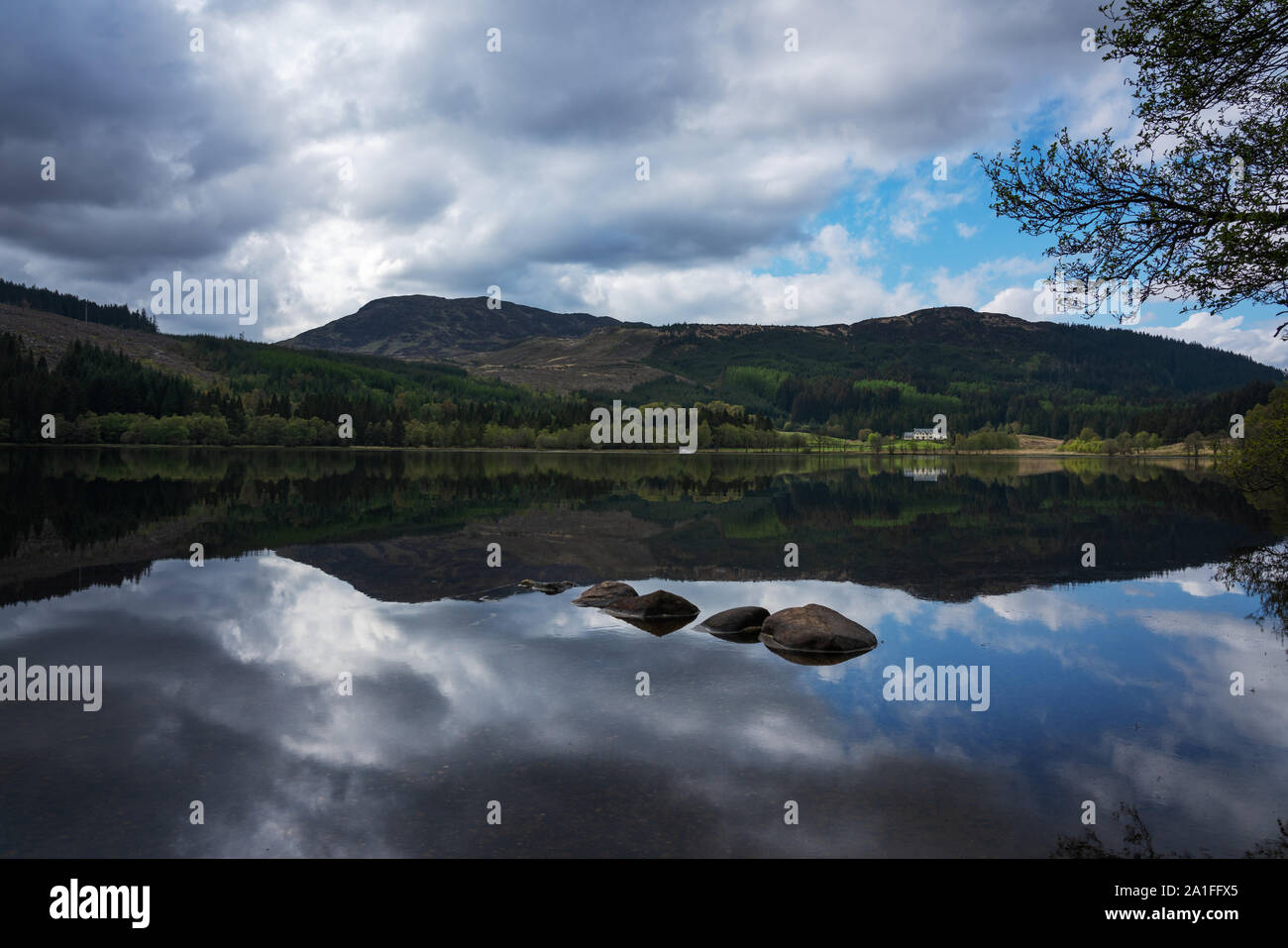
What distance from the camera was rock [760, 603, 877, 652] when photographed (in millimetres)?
21328

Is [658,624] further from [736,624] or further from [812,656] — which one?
[812,656]

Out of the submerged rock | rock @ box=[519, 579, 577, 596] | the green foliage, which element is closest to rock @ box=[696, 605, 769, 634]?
the submerged rock

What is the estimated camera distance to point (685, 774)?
12.8m

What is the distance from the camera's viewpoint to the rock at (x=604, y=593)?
27.2 metres

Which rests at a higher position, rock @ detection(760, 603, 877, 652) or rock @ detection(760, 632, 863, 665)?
rock @ detection(760, 603, 877, 652)

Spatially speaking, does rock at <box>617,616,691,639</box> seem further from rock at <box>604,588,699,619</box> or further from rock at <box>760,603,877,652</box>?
rock at <box>760,603,877,652</box>

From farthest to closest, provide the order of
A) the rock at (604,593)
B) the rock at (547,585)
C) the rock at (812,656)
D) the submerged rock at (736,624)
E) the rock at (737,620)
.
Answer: the rock at (547,585)
the rock at (604,593)
the rock at (737,620)
the submerged rock at (736,624)
the rock at (812,656)

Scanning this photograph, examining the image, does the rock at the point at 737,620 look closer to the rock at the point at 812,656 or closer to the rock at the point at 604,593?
the rock at the point at 812,656

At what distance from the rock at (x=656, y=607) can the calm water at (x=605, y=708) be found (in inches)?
40.9

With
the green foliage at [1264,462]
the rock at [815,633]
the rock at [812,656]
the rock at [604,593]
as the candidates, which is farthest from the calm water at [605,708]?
the green foliage at [1264,462]

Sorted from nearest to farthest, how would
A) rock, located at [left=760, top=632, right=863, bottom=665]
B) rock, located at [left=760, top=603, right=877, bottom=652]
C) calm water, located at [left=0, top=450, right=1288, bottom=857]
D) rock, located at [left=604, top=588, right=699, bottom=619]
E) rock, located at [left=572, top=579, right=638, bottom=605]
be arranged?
calm water, located at [left=0, top=450, right=1288, bottom=857]
rock, located at [left=760, top=632, right=863, bottom=665]
rock, located at [left=760, top=603, right=877, bottom=652]
rock, located at [left=604, top=588, right=699, bottom=619]
rock, located at [left=572, top=579, right=638, bottom=605]

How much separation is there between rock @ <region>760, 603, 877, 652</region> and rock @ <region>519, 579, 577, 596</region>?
30.4 feet
